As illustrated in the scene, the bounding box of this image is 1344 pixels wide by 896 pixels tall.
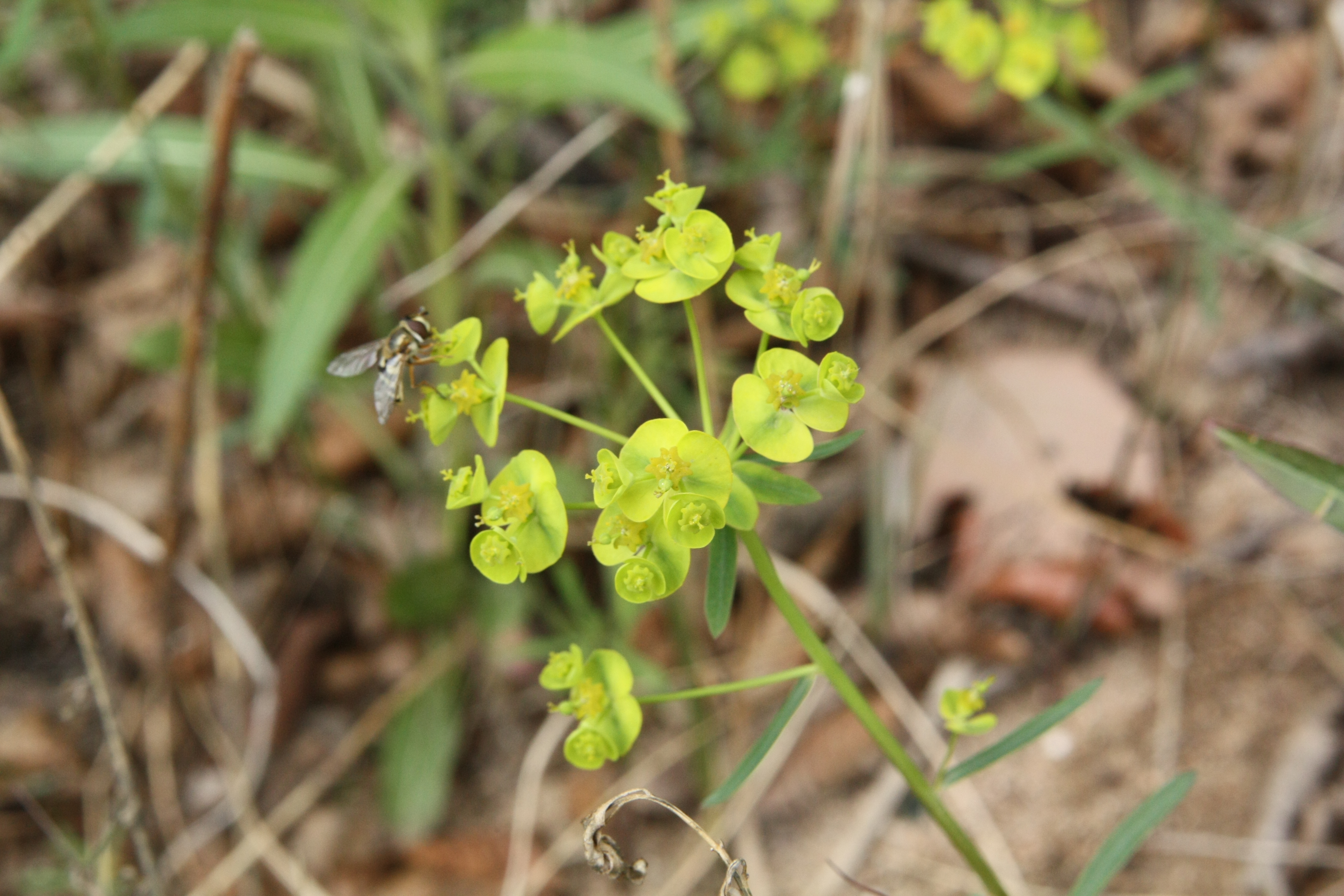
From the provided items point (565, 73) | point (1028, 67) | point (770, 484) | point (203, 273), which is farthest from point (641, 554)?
point (1028, 67)

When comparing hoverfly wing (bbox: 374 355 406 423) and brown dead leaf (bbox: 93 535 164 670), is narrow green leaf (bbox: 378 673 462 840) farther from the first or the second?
hoverfly wing (bbox: 374 355 406 423)

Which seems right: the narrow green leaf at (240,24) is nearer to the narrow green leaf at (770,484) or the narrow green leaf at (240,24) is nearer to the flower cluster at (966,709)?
the narrow green leaf at (770,484)

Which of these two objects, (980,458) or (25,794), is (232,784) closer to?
(25,794)

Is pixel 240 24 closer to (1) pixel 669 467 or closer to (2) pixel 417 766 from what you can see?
(2) pixel 417 766

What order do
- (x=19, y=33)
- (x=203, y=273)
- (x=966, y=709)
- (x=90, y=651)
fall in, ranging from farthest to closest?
1. (x=203, y=273)
2. (x=19, y=33)
3. (x=90, y=651)
4. (x=966, y=709)

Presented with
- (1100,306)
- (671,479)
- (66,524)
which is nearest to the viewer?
(671,479)

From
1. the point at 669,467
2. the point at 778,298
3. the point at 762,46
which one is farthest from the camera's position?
the point at 762,46

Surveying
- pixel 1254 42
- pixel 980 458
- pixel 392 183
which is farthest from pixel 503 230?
pixel 1254 42
